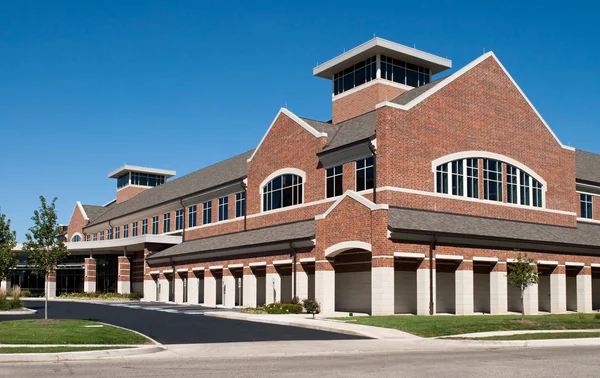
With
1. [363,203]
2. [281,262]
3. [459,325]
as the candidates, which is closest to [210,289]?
[281,262]

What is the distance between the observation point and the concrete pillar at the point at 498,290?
34.5 m

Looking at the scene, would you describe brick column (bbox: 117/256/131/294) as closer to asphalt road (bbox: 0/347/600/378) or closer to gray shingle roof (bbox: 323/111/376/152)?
gray shingle roof (bbox: 323/111/376/152)

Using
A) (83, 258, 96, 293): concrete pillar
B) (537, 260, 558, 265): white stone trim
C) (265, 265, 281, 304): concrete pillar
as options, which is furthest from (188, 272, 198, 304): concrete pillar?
(537, 260, 558, 265): white stone trim

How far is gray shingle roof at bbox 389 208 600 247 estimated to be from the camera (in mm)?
32500

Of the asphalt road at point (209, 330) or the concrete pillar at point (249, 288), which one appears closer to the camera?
the asphalt road at point (209, 330)

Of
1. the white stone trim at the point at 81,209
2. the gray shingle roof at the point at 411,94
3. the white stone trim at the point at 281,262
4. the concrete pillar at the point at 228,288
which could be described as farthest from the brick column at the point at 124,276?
the gray shingle roof at the point at 411,94

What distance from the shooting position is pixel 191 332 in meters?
24.3

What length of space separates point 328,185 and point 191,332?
54.7ft

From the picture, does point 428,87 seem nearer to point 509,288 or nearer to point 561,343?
point 509,288

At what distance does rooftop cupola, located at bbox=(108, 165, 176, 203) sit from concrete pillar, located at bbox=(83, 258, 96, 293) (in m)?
18.9

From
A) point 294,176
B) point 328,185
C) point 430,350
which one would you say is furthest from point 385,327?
point 294,176

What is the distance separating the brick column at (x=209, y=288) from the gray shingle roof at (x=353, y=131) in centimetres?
1349

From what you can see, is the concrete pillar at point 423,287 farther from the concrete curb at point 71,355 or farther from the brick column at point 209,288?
the brick column at point 209,288

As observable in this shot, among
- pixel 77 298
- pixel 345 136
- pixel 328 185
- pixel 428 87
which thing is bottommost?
pixel 77 298
